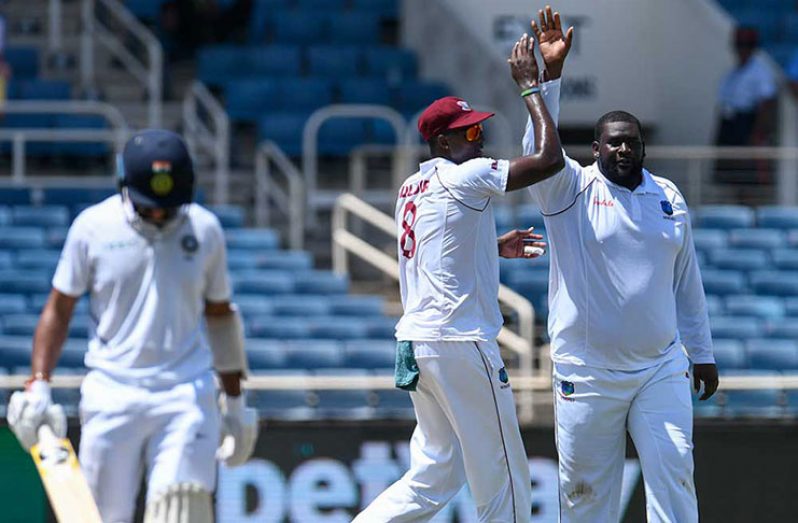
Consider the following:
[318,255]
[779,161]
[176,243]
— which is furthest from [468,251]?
[779,161]

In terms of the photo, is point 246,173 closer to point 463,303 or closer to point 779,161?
point 779,161

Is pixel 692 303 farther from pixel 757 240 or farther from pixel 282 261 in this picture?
pixel 757 240

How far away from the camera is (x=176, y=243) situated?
19.4 ft

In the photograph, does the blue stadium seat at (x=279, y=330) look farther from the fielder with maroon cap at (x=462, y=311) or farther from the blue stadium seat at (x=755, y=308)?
the fielder with maroon cap at (x=462, y=311)

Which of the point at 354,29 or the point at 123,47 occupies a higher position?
the point at 354,29

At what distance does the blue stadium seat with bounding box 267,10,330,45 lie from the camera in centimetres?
Answer: 1543

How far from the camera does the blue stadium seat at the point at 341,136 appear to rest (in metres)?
14.2

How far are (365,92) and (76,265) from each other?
29.3 feet

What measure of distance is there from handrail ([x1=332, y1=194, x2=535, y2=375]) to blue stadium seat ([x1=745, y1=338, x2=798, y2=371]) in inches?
59.2

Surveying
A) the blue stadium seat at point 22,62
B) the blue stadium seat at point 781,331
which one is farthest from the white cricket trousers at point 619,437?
the blue stadium seat at point 22,62

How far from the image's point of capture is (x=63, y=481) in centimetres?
574

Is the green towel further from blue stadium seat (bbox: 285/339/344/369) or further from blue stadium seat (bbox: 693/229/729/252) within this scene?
blue stadium seat (bbox: 693/229/729/252)

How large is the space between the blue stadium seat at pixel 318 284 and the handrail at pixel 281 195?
0.68m

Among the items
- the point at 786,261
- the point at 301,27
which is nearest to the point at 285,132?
the point at 301,27
